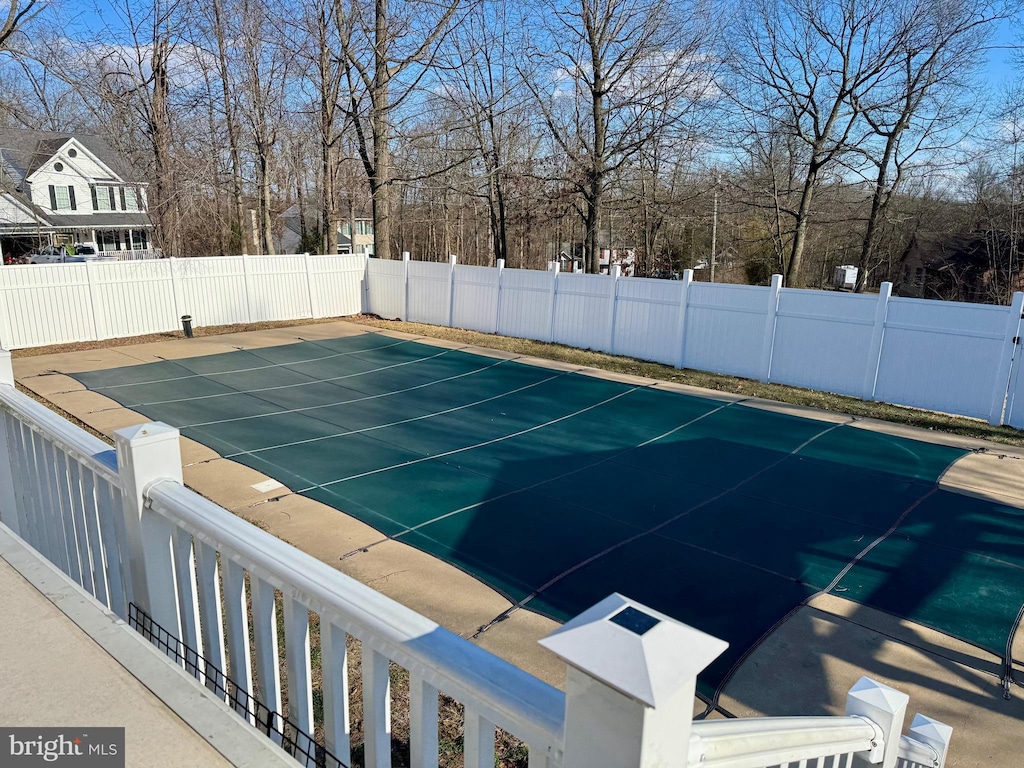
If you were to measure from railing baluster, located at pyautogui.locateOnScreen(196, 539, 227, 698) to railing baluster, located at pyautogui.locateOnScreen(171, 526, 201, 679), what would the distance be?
9 cm

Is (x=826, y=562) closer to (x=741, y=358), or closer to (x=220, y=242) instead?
(x=741, y=358)

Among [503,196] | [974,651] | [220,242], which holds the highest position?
[503,196]

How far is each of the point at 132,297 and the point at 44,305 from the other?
5.48ft

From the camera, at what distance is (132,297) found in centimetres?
1509

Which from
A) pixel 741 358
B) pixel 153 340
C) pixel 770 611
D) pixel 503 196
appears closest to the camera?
pixel 770 611

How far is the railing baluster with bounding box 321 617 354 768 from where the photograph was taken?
68.1 inches

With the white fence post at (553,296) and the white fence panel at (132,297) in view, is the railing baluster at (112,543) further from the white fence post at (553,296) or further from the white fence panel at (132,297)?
the white fence panel at (132,297)

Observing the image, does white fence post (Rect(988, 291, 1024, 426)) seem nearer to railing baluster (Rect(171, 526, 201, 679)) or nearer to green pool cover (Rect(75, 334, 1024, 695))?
green pool cover (Rect(75, 334, 1024, 695))

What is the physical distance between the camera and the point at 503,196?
26.7 m

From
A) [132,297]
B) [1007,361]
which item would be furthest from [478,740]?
[132,297]

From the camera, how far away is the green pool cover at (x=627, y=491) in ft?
17.3

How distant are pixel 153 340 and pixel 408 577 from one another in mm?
12133

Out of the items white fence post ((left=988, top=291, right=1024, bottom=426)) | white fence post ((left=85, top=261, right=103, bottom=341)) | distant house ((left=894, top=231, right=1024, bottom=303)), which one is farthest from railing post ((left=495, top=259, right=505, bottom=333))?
distant house ((left=894, top=231, right=1024, bottom=303))

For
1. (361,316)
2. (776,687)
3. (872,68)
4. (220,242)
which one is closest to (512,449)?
(776,687)
